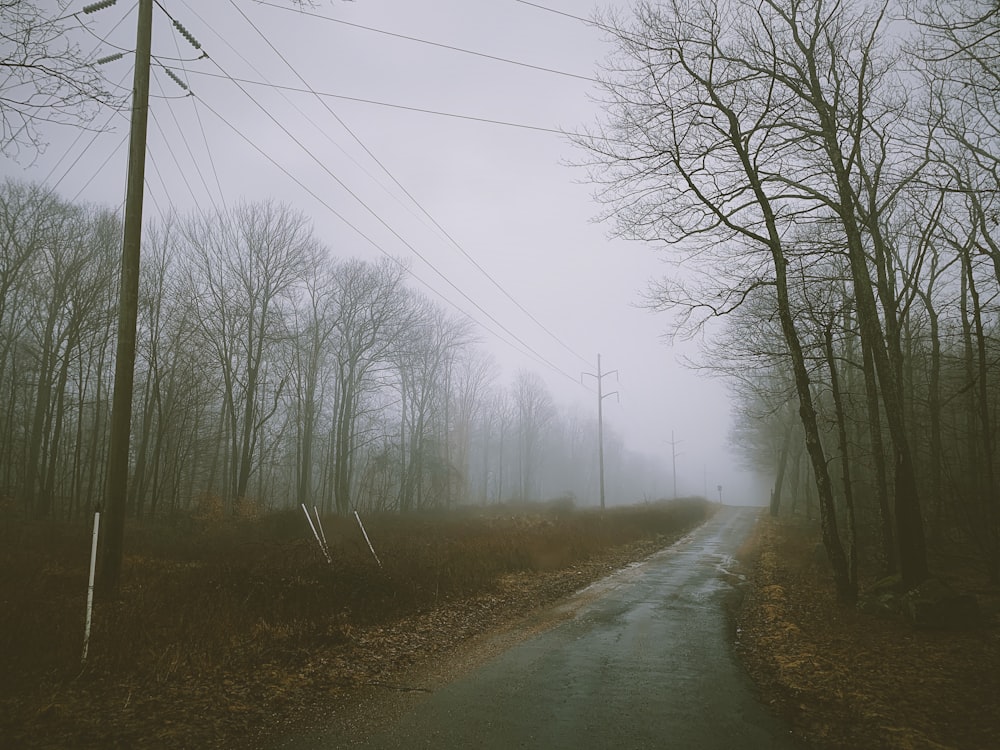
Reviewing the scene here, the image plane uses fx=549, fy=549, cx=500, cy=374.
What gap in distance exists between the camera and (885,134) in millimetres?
10859

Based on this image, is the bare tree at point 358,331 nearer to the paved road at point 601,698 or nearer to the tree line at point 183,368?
the tree line at point 183,368

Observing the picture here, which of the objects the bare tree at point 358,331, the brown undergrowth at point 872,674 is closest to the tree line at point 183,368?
the bare tree at point 358,331

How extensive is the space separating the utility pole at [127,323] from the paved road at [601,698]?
16.5 ft

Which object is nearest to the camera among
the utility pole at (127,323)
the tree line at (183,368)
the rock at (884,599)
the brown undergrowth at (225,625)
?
the brown undergrowth at (225,625)

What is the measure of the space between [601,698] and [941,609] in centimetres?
568

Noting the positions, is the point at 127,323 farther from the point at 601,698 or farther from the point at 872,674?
the point at 872,674

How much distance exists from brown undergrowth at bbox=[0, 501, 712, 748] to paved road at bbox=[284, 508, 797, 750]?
1127 mm

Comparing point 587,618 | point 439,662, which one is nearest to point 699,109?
point 587,618

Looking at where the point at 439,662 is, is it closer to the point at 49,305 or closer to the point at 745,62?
the point at 745,62

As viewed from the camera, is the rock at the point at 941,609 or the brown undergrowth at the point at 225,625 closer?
the brown undergrowth at the point at 225,625

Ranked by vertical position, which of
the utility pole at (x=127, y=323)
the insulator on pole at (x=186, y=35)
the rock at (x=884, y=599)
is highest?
the insulator on pole at (x=186, y=35)

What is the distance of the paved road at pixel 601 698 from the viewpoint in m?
4.91

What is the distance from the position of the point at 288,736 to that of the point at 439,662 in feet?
8.76

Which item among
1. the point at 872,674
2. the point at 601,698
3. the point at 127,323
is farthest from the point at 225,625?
the point at 872,674
